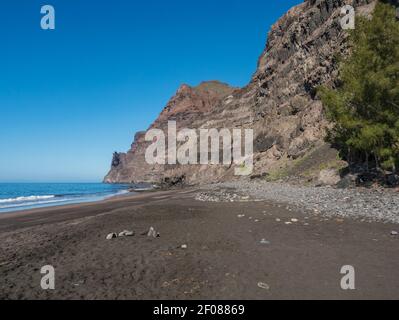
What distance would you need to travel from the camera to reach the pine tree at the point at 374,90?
71.6ft

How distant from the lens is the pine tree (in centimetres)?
2181

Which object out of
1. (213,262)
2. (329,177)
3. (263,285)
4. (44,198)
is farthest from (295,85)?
(263,285)

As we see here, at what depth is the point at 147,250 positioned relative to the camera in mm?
9516

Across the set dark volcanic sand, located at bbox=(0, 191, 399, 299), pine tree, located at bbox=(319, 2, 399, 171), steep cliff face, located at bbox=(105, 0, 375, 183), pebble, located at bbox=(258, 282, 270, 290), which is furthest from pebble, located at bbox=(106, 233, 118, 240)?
steep cliff face, located at bbox=(105, 0, 375, 183)

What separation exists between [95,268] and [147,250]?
1.99 metres

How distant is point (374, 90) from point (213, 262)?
20.6 metres

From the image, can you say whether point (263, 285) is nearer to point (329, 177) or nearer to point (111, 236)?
point (111, 236)

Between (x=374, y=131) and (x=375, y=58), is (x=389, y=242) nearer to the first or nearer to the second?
(x=374, y=131)

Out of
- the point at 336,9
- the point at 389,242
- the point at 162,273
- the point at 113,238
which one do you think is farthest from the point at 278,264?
the point at 336,9

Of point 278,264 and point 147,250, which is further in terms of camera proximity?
point 147,250

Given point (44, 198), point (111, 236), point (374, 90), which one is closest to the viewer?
point (111, 236)

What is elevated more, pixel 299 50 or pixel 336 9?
pixel 336 9

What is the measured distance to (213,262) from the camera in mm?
8039
